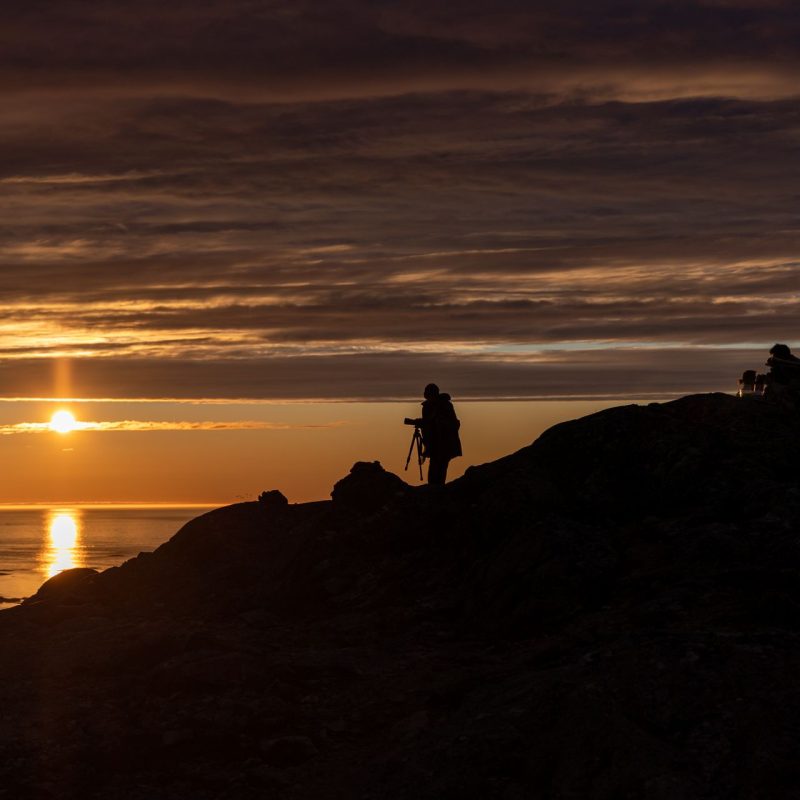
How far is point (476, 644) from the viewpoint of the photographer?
60.8 feet

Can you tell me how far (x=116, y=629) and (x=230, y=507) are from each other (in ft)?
29.5

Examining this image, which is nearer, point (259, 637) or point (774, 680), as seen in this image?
point (774, 680)

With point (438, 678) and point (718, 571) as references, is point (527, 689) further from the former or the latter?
point (718, 571)

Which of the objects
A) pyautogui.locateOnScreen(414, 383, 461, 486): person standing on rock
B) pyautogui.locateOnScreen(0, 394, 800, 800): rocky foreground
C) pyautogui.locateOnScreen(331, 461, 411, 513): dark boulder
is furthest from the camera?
pyautogui.locateOnScreen(414, 383, 461, 486): person standing on rock

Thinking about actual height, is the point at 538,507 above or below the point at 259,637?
above

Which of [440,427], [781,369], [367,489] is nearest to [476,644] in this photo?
[367,489]

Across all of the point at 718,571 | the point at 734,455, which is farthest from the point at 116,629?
the point at 734,455

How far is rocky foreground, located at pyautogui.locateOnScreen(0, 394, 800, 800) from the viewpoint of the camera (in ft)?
45.2

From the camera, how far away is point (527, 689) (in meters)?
15.0

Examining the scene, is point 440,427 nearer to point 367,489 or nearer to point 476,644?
point 367,489

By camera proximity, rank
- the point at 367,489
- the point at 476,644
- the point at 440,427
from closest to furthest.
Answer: the point at 476,644 < the point at 367,489 < the point at 440,427

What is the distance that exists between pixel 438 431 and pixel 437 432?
35mm

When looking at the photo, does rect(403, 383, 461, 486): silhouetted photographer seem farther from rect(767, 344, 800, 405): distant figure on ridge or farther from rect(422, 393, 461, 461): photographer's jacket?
rect(767, 344, 800, 405): distant figure on ridge

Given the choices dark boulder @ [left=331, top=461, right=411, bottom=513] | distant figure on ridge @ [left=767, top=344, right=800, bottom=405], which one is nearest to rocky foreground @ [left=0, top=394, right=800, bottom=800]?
dark boulder @ [left=331, top=461, right=411, bottom=513]
